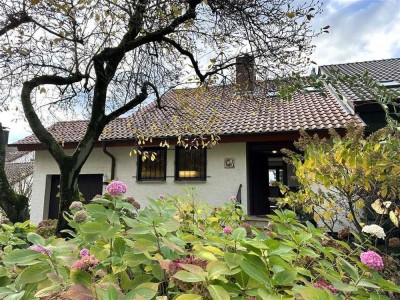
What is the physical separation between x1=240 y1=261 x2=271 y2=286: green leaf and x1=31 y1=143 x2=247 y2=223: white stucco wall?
888 centimetres

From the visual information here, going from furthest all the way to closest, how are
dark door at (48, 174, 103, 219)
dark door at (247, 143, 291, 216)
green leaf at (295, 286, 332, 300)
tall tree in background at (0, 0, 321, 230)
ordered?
dark door at (48, 174, 103, 219) → dark door at (247, 143, 291, 216) → tall tree in background at (0, 0, 321, 230) → green leaf at (295, 286, 332, 300)

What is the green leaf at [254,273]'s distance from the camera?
2.86ft

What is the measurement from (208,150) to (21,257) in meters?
10.4

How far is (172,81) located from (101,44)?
185cm

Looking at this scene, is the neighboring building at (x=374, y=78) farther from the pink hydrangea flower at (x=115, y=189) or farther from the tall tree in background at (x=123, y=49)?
the pink hydrangea flower at (x=115, y=189)

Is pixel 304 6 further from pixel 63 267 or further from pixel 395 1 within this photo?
pixel 63 267

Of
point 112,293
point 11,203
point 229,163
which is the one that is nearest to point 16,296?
point 112,293

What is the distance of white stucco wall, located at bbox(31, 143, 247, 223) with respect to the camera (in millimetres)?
10906

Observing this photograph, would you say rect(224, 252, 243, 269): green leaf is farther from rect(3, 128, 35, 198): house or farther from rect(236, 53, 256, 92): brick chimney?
rect(3, 128, 35, 198): house

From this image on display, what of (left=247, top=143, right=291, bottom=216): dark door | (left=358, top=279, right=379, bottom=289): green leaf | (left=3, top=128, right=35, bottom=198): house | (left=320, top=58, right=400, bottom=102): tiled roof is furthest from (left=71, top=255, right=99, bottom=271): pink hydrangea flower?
(left=3, top=128, right=35, bottom=198): house

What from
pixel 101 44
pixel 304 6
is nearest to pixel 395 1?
pixel 304 6

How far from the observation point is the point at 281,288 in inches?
38.2

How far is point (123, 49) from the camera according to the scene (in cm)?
538

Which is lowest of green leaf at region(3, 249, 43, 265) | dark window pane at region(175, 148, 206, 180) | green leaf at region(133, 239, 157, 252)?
green leaf at region(3, 249, 43, 265)
